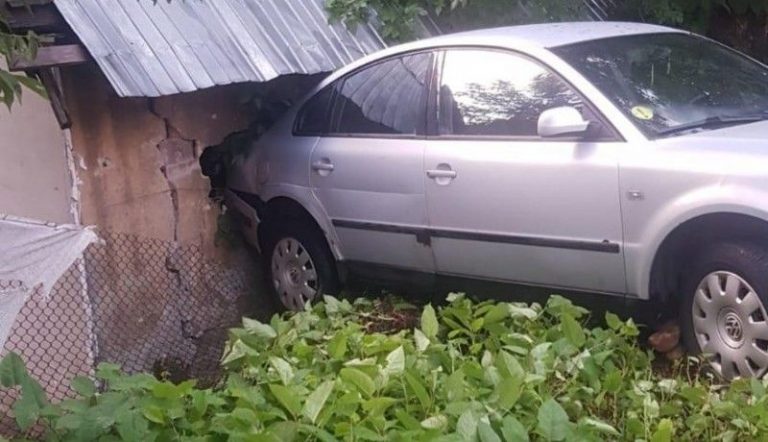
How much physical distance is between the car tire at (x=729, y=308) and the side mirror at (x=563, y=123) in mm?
767

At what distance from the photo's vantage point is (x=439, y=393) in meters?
3.82

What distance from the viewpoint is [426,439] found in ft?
11.1

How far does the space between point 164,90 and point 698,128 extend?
2822 millimetres

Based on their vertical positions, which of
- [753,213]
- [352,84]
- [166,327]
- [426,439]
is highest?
[352,84]

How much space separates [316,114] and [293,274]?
1012 mm

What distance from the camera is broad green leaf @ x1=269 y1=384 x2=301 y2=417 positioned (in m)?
3.53

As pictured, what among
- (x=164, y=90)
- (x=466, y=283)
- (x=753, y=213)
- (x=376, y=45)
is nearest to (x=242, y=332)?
(x=466, y=283)

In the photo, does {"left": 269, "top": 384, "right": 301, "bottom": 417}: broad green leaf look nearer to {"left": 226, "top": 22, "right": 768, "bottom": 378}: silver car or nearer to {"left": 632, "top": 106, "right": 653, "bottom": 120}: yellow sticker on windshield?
{"left": 226, "top": 22, "right": 768, "bottom": 378}: silver car

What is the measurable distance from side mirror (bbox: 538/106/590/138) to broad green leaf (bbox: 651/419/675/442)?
Answer: 1.46 meters

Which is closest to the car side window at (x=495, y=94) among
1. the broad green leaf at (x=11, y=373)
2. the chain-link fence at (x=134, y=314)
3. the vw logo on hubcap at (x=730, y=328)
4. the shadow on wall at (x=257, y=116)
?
the vw logo on hubcap at (x=730, y=328)

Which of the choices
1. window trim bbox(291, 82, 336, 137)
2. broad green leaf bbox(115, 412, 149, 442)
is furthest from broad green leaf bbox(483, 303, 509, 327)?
window trim bbox(291, 82, 336, 137)

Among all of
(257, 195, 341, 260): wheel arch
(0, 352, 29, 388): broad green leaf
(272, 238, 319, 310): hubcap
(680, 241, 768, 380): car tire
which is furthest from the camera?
(272, 238, 319, 310): hubcap

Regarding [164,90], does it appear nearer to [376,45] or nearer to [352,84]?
[352,84]

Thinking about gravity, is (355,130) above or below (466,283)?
above
